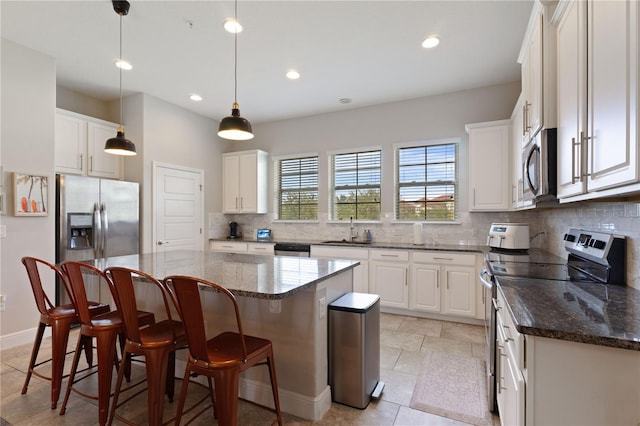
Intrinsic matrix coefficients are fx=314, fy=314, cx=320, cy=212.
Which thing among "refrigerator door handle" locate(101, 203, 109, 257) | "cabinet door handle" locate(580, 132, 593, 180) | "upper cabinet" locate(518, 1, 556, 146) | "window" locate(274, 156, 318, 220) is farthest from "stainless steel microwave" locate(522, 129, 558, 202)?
"refrigerator door handle" locate(101, 203, 109, 257)

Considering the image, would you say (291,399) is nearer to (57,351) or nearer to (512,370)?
(512,370)

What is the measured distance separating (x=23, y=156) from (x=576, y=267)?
493cm

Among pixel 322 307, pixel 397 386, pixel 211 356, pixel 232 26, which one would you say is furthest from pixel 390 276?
pixel 232 26

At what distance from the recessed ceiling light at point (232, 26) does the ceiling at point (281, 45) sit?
0.06 metres

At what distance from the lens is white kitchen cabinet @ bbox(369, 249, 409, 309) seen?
3990mm

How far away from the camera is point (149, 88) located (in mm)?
4172

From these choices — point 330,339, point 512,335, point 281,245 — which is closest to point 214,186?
point 281,245

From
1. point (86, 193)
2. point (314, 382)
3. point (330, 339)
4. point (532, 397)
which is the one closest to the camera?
point (532, 397)

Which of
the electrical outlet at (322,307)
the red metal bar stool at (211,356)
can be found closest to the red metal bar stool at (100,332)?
the red metal bar stool at (211,356)

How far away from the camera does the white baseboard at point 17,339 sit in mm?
3057

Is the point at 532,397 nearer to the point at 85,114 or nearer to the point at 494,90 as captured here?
the point at 494,90

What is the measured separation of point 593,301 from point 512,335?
43cm

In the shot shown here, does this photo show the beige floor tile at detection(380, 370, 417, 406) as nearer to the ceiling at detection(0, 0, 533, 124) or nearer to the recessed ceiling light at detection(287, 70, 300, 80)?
the ceiling at detection(0, 0, 533, 124)

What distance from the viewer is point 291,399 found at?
2027 millimetres
